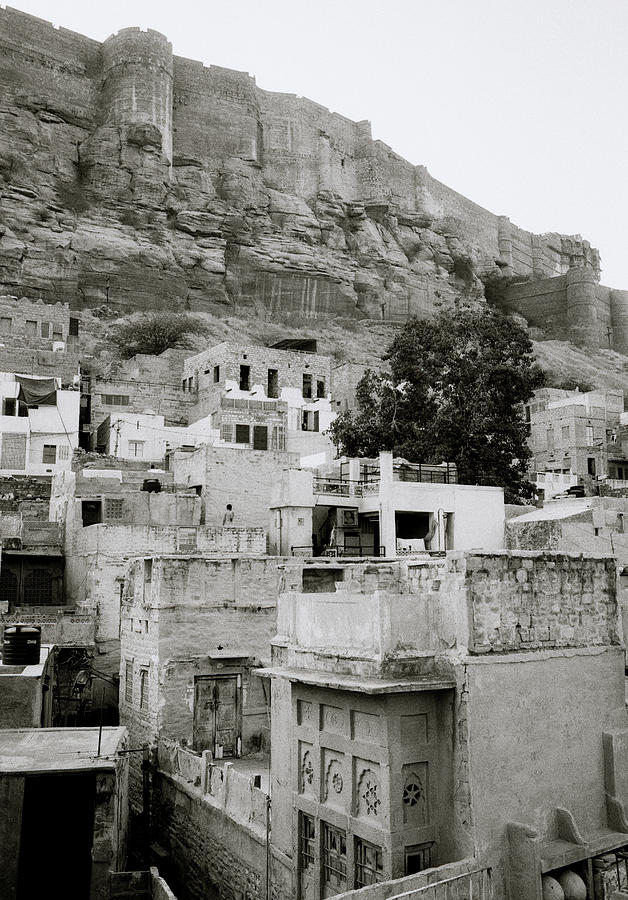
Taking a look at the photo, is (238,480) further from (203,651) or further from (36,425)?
(36,425)

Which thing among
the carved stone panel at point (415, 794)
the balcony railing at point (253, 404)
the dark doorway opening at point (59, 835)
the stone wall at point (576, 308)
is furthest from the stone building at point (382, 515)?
the stone wall at point (576, 308)

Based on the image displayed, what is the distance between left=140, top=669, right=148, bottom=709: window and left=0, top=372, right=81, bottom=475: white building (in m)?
19.1

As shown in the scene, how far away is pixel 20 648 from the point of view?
1492cm

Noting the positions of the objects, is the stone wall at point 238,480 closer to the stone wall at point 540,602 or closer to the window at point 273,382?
the stone wall at point 540,602

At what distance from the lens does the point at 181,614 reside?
15797mm

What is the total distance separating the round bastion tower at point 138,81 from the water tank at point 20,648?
187 ft

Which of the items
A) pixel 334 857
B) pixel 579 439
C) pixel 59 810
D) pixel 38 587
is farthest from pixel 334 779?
pixel 579 439

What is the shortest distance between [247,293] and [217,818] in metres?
55.1

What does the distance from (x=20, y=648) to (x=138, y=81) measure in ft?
196

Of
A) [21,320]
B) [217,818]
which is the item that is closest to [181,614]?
[217,818]

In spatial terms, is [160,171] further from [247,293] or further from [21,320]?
[21,320]

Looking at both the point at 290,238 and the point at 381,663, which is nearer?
the point at 381,663

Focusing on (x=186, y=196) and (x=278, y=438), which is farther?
(x=186, y=196)

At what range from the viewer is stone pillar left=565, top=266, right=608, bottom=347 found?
247 ft
